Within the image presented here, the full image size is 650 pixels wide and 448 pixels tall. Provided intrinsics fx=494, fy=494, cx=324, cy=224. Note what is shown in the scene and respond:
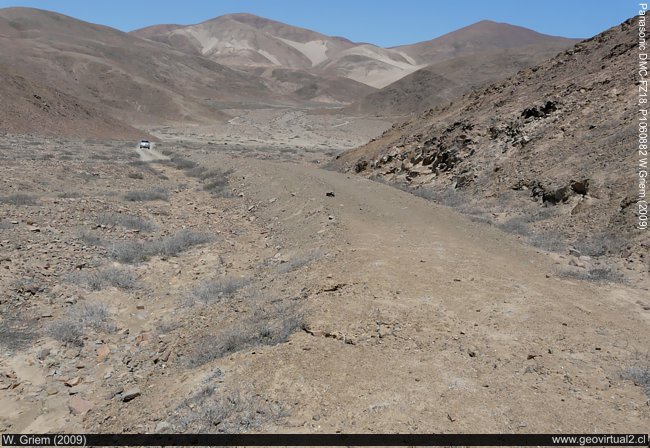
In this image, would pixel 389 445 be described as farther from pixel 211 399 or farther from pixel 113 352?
pixel 113 352

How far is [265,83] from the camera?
15162 centimetres

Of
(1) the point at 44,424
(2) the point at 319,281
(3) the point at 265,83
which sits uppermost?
(3) the point at 265,83

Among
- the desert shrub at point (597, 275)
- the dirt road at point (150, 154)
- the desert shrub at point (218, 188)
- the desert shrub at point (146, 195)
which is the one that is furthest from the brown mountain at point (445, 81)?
the desert shrub at point (597, 275)

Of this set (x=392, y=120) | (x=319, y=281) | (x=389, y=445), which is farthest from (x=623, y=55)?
(x=392, y=120)

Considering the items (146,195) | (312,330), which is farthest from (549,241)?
(146,195)

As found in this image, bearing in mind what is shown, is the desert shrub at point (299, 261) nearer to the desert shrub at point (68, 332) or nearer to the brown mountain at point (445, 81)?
the desert shrub at point (68, 332)

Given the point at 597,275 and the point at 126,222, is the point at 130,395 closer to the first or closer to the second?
the point at 597,275

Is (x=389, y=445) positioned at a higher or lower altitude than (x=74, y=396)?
higher

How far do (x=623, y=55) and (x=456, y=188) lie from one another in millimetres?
9069

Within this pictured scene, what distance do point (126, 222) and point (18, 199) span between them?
3.21 meters

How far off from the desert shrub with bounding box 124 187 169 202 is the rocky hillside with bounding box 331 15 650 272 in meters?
9.99

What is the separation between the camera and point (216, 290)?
920cm

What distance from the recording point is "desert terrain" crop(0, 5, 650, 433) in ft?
16.6

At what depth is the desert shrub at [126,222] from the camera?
44.1ft
